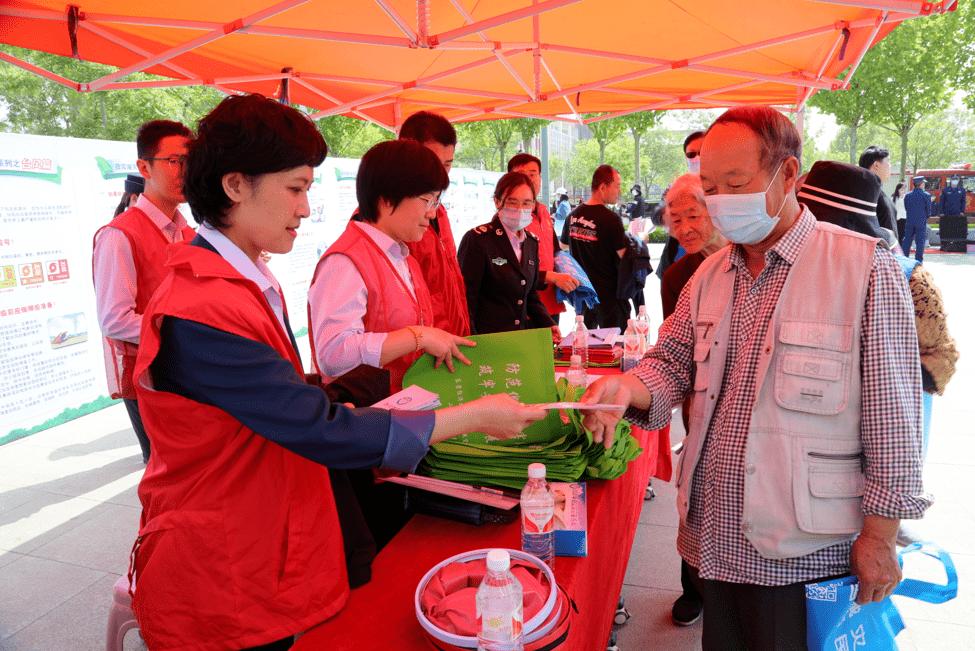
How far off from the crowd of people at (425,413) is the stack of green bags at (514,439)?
0.06 m

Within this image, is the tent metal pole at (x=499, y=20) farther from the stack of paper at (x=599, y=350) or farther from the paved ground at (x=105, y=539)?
the paved ground at (x=105, y=539)

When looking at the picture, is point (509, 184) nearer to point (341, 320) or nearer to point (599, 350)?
point (599, 350)

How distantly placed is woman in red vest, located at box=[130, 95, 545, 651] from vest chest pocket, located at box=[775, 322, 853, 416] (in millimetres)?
710

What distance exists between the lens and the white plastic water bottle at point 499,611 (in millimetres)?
982

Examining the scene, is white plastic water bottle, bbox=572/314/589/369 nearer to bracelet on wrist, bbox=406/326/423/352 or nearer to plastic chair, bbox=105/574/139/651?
bracelet on wrist, bbox=406/326/423/352

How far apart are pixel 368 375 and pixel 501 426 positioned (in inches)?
22.0

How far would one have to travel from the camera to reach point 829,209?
6.72 feet

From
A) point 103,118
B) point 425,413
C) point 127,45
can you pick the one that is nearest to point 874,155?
point 425,413

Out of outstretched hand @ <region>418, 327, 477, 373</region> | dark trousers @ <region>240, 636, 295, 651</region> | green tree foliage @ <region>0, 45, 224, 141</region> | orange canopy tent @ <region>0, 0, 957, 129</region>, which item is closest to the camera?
dark trousers @ <region>240, 636, 295, 651</region>

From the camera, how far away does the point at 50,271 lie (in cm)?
507

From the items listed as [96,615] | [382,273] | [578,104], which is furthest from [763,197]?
[578,104]

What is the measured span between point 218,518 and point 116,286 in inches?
80.8

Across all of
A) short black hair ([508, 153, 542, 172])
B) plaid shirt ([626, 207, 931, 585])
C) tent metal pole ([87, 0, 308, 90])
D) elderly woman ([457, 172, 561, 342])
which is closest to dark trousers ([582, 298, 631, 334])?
short black hair ([508, 153, 542, 172])

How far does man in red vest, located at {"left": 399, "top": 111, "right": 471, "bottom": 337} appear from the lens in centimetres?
248
